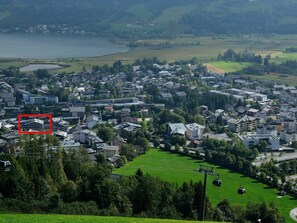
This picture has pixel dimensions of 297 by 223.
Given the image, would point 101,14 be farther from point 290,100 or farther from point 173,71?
point 290,100

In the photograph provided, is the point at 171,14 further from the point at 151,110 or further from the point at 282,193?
the point at 282,193

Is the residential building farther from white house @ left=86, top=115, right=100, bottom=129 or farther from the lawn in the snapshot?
the lawn

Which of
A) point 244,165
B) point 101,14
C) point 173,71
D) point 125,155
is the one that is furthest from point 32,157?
point 101,14

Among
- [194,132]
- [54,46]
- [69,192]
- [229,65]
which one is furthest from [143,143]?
[54,46]

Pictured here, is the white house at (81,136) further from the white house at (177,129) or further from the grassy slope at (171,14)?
the grassy slope at (171,14)

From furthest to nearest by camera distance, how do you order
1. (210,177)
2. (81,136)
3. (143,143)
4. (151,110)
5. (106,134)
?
(151,110) < (106,134) < (81,136) < (143,143) < (210,177)

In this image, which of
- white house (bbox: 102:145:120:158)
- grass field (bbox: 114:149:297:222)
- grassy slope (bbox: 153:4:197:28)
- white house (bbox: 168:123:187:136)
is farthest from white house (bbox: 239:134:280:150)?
grassy slope (bbox: 153:4:197:28)
